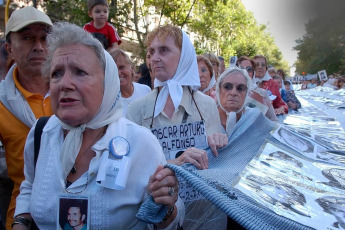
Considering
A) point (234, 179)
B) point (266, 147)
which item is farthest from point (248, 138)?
point (234, 179)

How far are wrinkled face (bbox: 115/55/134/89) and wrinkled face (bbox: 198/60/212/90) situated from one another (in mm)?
950

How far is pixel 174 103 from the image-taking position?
8.01ft

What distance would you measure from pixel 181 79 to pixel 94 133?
105 cm

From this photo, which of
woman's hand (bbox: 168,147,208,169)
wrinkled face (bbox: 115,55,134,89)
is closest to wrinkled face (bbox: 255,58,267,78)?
wrinkled face (bbox: 115,55,134,89)

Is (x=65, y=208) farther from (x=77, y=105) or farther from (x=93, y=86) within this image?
(x=93, y=86)

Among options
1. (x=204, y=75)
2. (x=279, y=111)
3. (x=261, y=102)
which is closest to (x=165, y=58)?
(x=204, y=75)

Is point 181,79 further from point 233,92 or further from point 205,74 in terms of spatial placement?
point 205,74

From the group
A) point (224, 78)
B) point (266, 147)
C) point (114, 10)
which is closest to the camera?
point (266, 147)

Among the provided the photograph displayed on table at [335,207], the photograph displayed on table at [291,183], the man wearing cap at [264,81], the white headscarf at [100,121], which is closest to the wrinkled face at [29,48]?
the white headscarf at [100,121]

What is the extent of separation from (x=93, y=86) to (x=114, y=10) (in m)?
11.4

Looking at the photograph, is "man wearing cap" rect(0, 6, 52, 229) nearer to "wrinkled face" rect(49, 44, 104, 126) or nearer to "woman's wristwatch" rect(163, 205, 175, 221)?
"wrinkled face" rect(49, 44, 104, 126)

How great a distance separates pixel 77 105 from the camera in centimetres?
166

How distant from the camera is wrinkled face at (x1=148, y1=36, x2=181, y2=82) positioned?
2631mm

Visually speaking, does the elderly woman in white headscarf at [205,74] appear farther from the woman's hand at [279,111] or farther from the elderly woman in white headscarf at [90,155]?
the elderly woman in white headscarf at [90,155]
